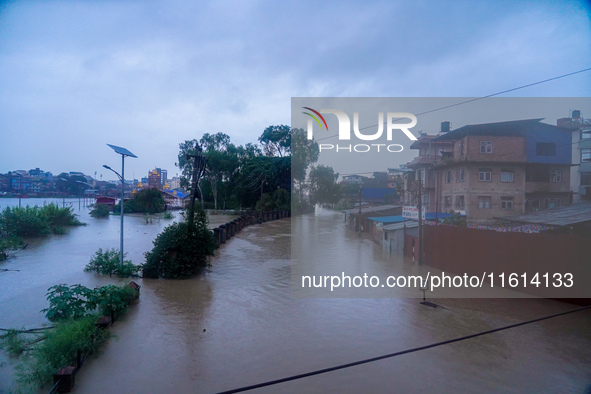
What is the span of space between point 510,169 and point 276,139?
1471 inches

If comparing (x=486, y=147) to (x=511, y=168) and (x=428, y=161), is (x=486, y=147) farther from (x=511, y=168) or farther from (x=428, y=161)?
(x=428, y=161)

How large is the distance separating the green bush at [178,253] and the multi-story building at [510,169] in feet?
26.5

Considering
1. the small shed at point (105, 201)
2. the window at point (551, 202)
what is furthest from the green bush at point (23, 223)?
the small shed at point (105, 201)

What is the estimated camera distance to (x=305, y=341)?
5844 millimetres

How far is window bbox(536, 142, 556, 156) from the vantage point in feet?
41.4

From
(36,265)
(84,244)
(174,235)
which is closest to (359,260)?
(174,235)

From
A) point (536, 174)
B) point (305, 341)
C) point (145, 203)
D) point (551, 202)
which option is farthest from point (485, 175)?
point (145, 203)

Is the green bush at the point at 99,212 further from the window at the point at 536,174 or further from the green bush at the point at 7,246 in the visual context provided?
the window at the point at 536,174

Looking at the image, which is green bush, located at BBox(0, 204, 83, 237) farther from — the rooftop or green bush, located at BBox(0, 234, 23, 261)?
the rooftop

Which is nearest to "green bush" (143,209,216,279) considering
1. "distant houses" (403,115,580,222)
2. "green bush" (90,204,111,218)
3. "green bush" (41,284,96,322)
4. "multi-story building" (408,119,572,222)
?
"green bush" (41,284,96,322)

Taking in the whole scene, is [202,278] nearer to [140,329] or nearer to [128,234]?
[140,329]

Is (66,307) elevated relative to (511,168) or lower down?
lower down

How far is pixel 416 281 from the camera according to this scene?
35.5 feet

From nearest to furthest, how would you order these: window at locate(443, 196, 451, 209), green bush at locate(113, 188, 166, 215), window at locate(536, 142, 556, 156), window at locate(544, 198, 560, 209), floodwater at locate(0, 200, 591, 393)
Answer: floodwater at locate(0, 200, 591, 393) → window at locate(536, 142, 556, 156) → window at locate(544, 198, 560, 209) → window at locate(443, 196, 451, 209) → green bush at locate(113, 188, 166, 215)
